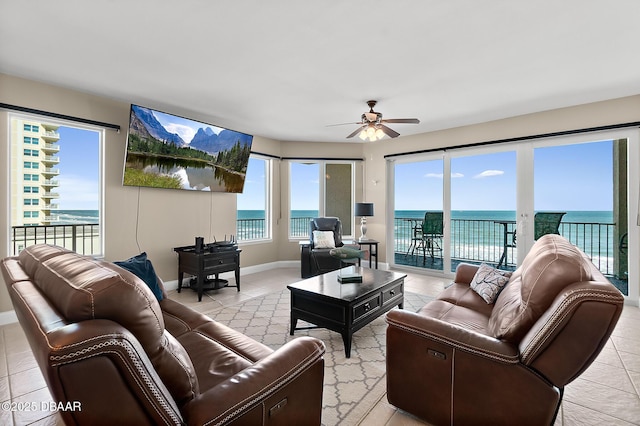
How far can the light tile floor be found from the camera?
5.60 ft

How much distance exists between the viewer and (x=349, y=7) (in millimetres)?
Result: 1971

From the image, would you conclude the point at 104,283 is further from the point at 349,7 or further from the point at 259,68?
the point at 259,68

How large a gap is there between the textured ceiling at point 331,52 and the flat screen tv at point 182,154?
1.09ft

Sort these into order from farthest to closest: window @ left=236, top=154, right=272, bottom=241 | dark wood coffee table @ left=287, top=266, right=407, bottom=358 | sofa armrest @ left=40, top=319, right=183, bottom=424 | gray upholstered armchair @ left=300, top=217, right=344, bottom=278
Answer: window @ left=236, top=154, right=272, bottom=241 < gray upholstered armchair @ left=300, top=217, right=344, bottom=278 < dark wood coffee table @ left=287, top=266, right=407, bottom=358 < sofa armrest @ left=40, top=319, right=183, bottom=424

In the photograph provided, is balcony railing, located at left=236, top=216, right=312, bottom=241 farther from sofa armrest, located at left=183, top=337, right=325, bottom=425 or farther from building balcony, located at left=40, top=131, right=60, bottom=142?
sofa armrest, located at left=183, top=337, right=325, bottom=425

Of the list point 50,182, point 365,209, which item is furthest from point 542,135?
point 50,182

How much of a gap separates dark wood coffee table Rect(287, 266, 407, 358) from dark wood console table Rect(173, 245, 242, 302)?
5.61ft

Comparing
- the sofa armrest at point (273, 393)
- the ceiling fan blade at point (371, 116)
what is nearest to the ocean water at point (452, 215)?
the ceiling fan blade at point (371, 116)

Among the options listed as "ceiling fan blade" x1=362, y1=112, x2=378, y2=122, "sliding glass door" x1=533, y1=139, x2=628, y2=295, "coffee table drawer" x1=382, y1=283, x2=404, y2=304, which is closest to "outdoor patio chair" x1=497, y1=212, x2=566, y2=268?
"sliding glass door" x1=533, y1=139, x2=628, y2=295

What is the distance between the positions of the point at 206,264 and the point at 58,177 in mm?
1957

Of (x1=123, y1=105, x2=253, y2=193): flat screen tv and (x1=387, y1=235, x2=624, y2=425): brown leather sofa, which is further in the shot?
(x1=123, y1=105, x2=253, y2=193): flat screen tv

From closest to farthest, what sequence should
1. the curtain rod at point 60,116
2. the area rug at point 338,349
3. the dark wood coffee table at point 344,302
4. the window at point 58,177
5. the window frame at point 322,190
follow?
the area rug at point 338,349 < the dark wood coffee table at point 344,302 < the curtain rod at point 60,116 < the window at point 58,177 < the window frame at point 322,190

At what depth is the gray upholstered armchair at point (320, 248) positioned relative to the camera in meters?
4.66

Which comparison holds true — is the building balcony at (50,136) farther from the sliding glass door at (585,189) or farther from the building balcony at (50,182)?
the sliding glass door at (585,189)
